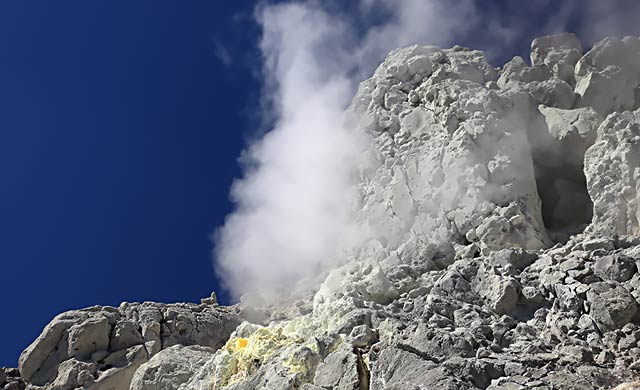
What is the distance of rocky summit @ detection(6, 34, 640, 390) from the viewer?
1397 cm

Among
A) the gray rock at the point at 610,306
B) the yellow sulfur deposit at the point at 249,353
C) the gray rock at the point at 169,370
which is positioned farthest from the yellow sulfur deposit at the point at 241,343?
the gray rock at the point at 610,306

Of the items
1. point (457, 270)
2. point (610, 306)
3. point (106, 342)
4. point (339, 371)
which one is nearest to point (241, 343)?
point (339, 371)

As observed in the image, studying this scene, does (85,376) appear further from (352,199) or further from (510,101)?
(510,101)

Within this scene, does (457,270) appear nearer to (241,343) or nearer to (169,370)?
(241,343)

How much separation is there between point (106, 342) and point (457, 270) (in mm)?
18209

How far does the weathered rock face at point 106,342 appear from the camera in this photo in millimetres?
27517

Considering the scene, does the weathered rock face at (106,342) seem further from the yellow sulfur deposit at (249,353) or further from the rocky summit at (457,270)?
the yellow sulfur deposit at (249,353)

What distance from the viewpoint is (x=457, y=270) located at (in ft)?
62.7

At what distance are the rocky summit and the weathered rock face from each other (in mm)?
86

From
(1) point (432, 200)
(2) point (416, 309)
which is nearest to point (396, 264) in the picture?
(1) point (432, 200)

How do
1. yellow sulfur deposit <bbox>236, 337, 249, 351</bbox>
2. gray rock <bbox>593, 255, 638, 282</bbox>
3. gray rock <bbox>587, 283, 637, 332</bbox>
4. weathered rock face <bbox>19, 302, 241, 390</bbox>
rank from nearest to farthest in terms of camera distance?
1. gray rock <bbox>587, 283, 637, 332</bbox>
2. gray rock <bbox>593, 255, 638, 282</bbox>
3. yellow sulfur deposit <bbox>236, 337, 249, 351</bbox>
4. weathered rock face <bbox>19, 302, 241, 390</bbox>

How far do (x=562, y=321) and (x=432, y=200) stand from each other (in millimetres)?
10906

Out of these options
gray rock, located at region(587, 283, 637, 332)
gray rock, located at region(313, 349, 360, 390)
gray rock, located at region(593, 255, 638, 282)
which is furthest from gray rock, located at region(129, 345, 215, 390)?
gray rock, located at region(593, 255, 638, 282)

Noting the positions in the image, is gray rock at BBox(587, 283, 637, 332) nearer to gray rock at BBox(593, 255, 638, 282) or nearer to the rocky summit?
the rocky summit
